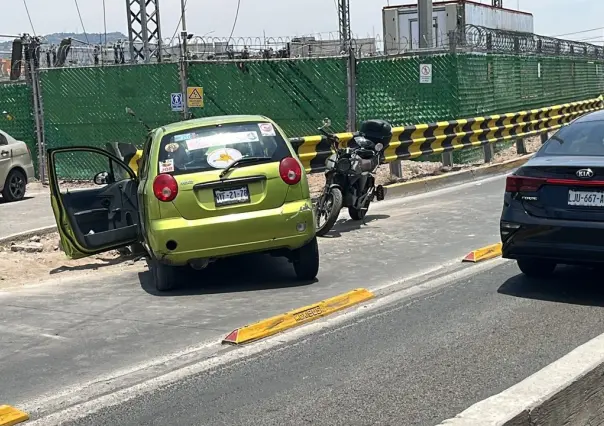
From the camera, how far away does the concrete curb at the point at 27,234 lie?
41.6ft

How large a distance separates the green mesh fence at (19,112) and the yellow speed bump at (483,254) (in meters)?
13.7

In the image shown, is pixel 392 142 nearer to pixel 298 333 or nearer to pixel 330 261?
pixel 330 261

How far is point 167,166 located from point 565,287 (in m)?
3.85

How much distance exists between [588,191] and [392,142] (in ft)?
29.5

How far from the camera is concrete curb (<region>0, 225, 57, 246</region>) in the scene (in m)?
12.7

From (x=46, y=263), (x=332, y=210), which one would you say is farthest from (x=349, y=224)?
(x=46, y=263)

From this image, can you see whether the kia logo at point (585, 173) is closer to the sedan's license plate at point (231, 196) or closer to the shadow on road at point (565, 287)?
the shadow on road at point (565, 287)

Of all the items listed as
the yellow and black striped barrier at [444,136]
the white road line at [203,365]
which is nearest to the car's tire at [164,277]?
the white road line at [203,365]

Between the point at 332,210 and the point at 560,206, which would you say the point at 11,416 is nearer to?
the point at 560,206

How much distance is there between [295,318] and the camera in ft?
24.7

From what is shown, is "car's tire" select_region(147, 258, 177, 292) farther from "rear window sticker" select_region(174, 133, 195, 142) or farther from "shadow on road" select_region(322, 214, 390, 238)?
"shadow on road" select_region(322, 214, 390, 238)

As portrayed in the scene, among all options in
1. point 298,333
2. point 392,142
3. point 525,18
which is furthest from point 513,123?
point 525,18

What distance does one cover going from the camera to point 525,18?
166 ft

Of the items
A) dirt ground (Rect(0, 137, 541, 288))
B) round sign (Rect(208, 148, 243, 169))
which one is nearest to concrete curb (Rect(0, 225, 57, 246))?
dirt ground (Rect(0, 137, 541, 288))
